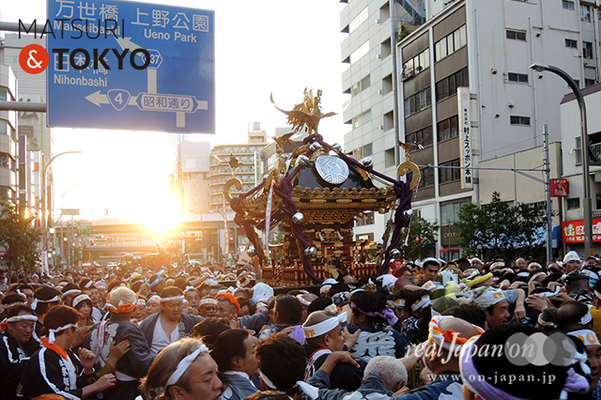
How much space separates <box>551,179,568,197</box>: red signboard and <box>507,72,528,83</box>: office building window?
11371 mm

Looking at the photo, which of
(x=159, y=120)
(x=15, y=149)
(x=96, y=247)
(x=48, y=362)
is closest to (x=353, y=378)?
(x=48, y=362)

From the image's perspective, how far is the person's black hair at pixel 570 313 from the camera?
4.21 meters

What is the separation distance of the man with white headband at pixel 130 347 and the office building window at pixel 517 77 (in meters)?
38.2

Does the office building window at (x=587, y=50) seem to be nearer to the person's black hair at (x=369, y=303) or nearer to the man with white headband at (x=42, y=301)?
the person's black hair at (x=369, y=303)

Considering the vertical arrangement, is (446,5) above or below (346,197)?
above

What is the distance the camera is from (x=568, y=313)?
4.25 metres

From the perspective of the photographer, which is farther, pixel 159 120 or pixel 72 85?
pixel 159 120

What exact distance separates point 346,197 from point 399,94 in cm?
Answer: 3507

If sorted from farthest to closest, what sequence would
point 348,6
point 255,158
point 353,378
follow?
point 255,158
point 348,6
point 353,378

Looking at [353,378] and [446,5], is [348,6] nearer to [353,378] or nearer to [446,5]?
[446,5]

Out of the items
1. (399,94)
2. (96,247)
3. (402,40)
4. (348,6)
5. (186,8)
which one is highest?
(348,6)

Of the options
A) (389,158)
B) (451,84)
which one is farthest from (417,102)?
(389,158)

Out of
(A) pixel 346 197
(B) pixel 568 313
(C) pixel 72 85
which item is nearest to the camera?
(B) pixel 568 313

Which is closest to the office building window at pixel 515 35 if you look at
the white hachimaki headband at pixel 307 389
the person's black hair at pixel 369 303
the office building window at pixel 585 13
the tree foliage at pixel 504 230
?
the office building window at pixel 585 13
